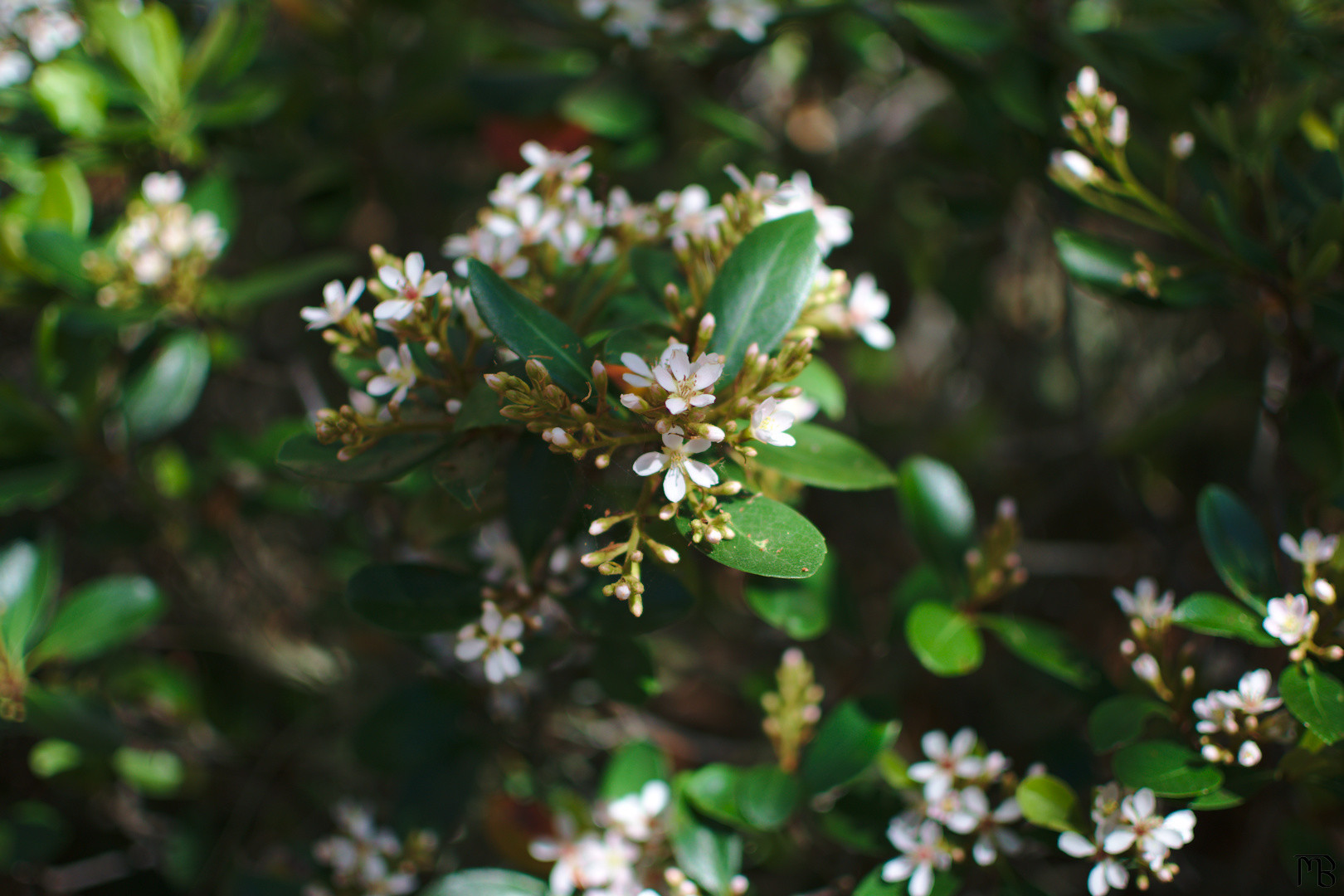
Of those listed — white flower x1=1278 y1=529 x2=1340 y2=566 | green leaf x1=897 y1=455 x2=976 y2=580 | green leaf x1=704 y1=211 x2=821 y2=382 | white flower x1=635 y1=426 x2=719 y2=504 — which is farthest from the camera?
green leaf x1=897 y1=455 x2=976 y2=580

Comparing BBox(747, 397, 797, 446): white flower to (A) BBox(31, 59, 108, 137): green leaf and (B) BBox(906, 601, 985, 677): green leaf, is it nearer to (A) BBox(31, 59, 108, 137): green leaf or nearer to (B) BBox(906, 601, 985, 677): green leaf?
(B) BBox(906, 601, 985, 677): green leaf

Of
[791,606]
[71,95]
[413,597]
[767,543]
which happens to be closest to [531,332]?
[767,543]

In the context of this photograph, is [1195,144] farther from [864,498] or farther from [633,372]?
[633,372]

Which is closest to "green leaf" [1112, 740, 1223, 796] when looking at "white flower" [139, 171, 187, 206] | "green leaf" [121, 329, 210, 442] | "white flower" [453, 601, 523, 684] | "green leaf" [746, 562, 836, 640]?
"green leaf" [746, 562, 836, 640]

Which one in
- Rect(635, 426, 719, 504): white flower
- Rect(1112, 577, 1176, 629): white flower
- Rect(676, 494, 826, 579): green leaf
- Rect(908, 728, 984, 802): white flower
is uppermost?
Rect(635, 426, 719, 504): white flower

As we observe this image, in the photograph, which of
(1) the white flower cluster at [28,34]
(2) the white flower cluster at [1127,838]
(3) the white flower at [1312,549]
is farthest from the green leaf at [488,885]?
(1) the white flower cluster at [28,34]

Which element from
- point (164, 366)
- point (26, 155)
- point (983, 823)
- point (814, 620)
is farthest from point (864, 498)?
point (26, 155)
